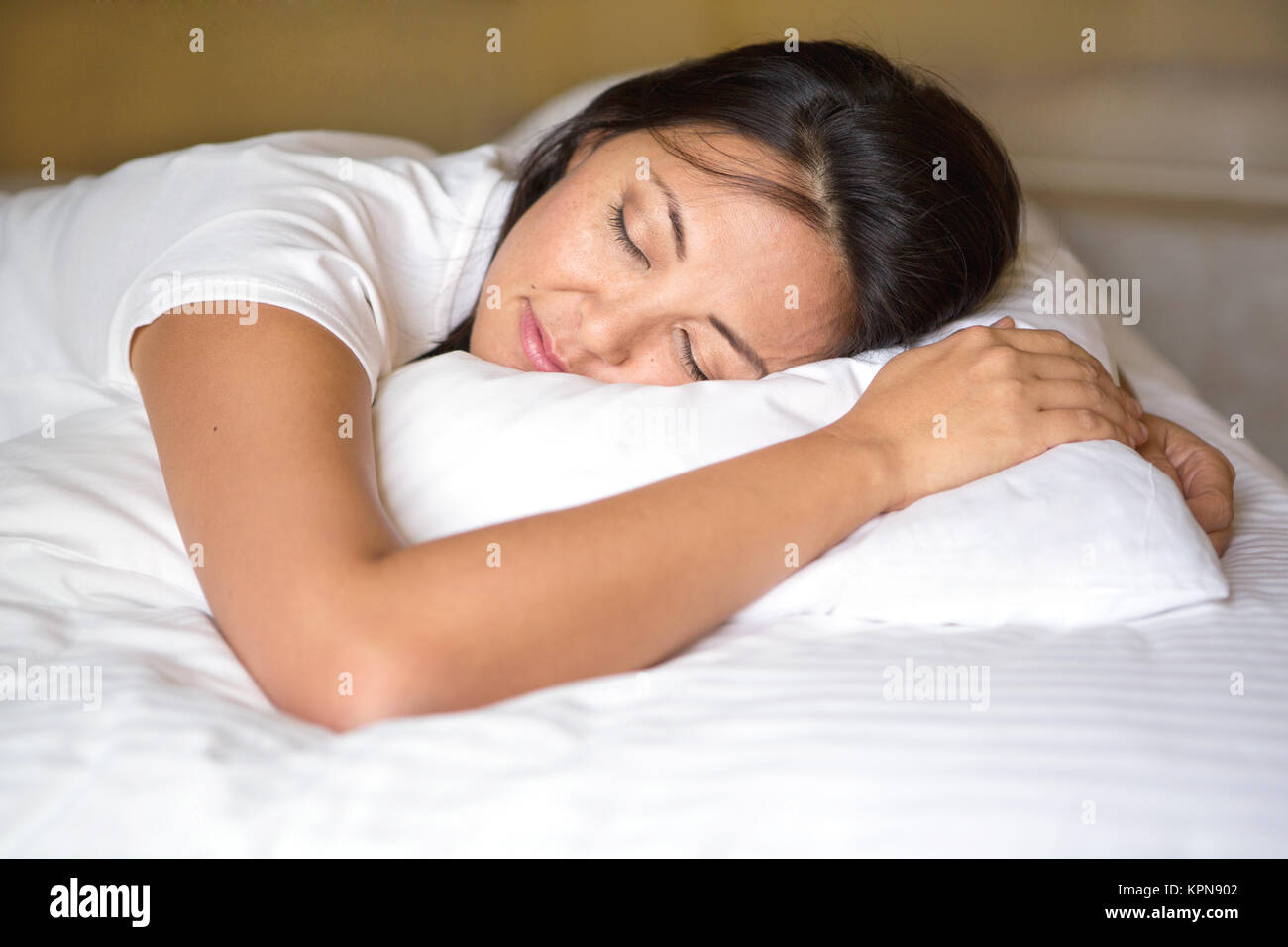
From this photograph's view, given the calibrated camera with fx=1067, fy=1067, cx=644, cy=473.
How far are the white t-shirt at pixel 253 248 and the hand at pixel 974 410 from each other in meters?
0.46

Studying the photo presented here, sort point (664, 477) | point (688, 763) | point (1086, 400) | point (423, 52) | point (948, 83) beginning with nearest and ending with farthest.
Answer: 1. point (688, 763)
2. point (664, 477)
3. point (1086, 400)
4. point (948, 83)
5. point (423, 52)

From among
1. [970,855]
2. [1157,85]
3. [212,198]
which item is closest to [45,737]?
[970,855]

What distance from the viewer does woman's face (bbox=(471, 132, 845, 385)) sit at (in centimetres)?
102

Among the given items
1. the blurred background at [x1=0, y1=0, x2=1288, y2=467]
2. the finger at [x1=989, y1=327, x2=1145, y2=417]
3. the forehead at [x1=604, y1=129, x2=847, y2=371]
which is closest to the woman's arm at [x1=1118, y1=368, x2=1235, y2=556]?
the finger at [x1=989, y1=327, x2=1145, y2=417]

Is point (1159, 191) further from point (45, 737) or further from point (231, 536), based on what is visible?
point (45, 737)

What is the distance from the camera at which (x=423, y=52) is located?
233 cm

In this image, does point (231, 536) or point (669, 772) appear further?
point (231, 536)

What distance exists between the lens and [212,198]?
1.14 meters

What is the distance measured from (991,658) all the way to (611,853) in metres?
0.33

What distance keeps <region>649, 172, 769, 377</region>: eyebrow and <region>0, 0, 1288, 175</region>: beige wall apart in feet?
4.77

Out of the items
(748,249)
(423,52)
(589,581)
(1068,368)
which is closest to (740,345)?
(748,249)

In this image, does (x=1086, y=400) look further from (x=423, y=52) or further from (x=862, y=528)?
(x=423, y=52)

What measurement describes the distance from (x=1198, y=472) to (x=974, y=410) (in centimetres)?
34

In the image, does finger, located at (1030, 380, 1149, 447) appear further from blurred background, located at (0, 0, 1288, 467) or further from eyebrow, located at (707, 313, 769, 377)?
blurred background, located at (0, 0, 1288, 467)
